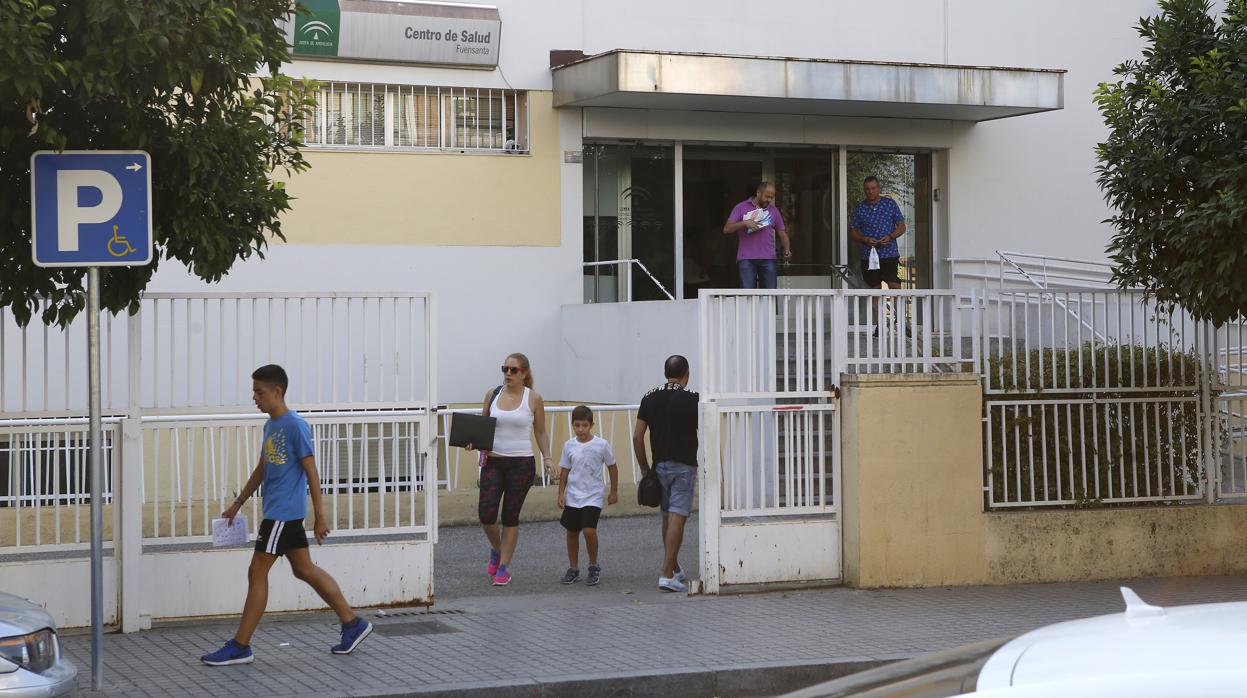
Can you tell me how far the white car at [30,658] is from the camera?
18.5ft

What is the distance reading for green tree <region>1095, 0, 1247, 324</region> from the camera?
31.9ft

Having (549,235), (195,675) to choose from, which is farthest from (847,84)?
(195,675)

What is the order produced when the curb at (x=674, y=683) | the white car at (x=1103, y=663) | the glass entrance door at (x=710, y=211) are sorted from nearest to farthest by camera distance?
the white car at (x=1103, y=663)
the curb at (x=674, y=683)
the glass entrance door at (x=710, y=211)

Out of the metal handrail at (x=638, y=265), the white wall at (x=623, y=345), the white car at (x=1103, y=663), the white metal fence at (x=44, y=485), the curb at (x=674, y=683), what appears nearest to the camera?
the white car at (x=1103, y=663)

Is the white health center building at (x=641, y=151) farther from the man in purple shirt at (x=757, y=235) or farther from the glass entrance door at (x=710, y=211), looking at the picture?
the man in purple shirt at (x=757, y=235)

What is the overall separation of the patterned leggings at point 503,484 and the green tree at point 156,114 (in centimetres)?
303

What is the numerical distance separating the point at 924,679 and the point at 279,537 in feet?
20.3

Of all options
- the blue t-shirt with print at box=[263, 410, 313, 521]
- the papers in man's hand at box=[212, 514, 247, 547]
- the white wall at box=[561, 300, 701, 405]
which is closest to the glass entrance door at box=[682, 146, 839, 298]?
the white wall at box=[561, 300, 701, 405]

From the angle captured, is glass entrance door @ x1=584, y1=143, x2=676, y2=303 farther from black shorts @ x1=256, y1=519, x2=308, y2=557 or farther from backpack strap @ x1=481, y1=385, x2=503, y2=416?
black shorts @ x1=256, y1=519, x2=308, y2=557

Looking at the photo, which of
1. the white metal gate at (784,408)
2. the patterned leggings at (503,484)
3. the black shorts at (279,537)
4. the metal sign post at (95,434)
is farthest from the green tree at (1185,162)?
the metal sign post at (95,434)

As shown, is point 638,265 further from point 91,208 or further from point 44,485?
point 91,208

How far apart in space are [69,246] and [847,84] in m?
12.7

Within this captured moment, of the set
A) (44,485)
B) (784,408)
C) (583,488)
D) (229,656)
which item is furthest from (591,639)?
(44,485)

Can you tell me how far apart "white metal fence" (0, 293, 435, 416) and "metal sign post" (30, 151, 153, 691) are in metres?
1.74
